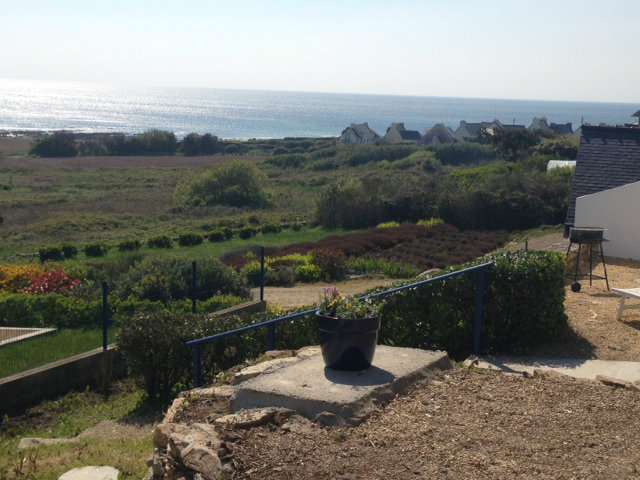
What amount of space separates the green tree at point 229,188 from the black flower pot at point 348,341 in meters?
43.6

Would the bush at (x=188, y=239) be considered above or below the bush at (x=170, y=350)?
below

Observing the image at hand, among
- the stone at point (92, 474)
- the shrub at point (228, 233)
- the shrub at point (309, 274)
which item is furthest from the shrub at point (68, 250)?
the stone at point (92, 474)

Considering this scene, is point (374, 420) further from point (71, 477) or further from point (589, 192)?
point (589, 192)

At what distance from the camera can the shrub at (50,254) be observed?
28.8m

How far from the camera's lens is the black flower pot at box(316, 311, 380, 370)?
6570 millimetres

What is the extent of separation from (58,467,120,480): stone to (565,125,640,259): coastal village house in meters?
12.2

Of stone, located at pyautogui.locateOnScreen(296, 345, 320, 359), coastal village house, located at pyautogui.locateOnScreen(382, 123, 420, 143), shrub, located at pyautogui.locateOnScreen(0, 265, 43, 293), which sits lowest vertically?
coastal village house, located at pyautogui.locateOnScreen(382, 123, 420, 143)

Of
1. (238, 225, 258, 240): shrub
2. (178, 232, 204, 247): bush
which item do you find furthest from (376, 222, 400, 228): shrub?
(178, 232, 204, 247): bush

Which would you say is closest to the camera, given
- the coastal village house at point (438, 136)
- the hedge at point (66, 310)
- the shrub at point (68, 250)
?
the hedge at point (66, 310)

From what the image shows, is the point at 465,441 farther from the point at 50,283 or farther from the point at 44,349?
the point at 50,283

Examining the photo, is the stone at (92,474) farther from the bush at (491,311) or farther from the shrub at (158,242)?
the shrub at (158,242)

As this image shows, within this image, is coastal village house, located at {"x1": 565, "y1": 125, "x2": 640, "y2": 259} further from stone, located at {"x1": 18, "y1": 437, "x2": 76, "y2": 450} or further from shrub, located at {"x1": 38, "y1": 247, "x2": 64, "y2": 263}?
shrub, located at {"x1": 38, "y1": 247, "x2": 64, "y2": 263}

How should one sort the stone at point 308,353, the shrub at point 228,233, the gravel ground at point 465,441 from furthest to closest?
the shrub at point 228,233
the stone at point 308,353
the gravel ground at point 465,441

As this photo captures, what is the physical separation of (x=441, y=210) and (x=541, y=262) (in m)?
26.2
